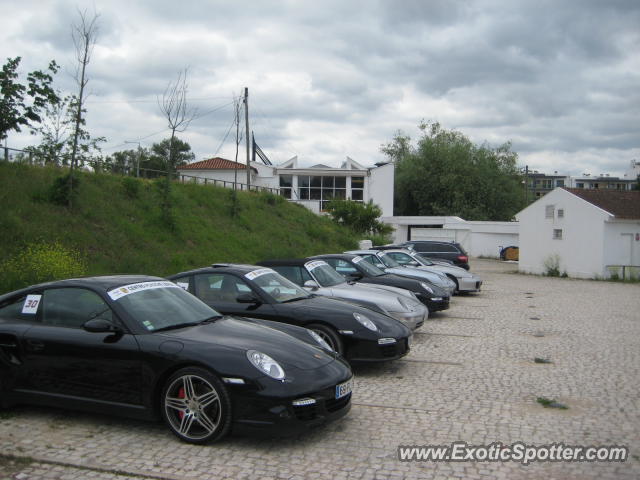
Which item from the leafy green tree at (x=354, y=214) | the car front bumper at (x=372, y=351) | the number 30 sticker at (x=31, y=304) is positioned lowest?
the car front bumper at (x=372, y=351)

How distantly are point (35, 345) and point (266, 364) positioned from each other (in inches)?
90.1

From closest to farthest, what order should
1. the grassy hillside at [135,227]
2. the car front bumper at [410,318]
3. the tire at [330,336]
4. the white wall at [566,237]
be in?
1. the tire at [330,336]
2. the car front bumper at [410,318]
3. the grassy hillside at [135,227]
4. the white wall at [566,237]

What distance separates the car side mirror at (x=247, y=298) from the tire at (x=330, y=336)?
2.68 feet

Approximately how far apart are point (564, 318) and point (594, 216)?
1713cm

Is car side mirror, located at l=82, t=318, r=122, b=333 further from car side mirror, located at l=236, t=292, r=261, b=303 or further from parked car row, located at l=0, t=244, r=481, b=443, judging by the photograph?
car side mirror, located at l=236, t=292, r=261, b=303

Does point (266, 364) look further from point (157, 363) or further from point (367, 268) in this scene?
point (367, 268)

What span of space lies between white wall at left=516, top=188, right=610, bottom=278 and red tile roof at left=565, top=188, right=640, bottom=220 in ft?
2.12

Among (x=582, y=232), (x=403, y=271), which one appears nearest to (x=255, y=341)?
(x=403, y=271)

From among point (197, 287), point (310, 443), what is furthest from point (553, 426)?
point (197, 287)

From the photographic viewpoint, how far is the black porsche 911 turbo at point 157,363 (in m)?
4.91

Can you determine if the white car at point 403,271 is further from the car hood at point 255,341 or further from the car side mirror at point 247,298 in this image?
the car hood at point 255,341

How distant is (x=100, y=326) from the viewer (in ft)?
17.1

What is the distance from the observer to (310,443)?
16.7 feet

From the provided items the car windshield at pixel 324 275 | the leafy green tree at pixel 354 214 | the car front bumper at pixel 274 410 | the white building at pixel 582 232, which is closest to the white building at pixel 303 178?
the leafy green tree at pixel 354 214
